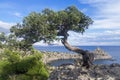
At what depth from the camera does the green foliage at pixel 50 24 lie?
21359 mm

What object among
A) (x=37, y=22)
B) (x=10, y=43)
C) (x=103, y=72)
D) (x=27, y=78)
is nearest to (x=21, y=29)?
(x=37, y=22)

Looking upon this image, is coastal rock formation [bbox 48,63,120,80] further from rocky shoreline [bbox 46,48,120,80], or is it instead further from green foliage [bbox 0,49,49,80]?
green foliage [bbox 0,49,49,80]

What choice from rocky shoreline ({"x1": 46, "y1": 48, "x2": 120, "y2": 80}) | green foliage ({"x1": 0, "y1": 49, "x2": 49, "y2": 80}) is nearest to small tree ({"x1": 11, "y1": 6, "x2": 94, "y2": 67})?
rocky shoreline ({"x1": 46, "y1": 48, "x2": 120, "y2": 80})

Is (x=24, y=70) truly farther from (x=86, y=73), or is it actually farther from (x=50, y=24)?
(x=86, y=73)

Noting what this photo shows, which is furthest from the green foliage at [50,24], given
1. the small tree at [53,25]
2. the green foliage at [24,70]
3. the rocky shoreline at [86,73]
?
the green foliage at [24,70]

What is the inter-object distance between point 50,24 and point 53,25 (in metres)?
0.22

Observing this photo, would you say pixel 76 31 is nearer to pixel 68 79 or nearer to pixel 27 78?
pixel 68 79

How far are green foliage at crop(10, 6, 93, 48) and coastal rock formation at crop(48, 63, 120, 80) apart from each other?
7.88 ft

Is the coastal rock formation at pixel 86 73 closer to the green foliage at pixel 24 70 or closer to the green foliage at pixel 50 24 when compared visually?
the green foliage at pixel 50 24

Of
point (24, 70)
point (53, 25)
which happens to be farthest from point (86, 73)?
point (24, 70)

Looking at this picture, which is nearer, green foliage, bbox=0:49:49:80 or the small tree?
the small tree

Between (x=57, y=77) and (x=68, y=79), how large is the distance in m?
0.89

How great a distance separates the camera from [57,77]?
20.5 meters

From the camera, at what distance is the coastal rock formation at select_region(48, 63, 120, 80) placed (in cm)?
1982
